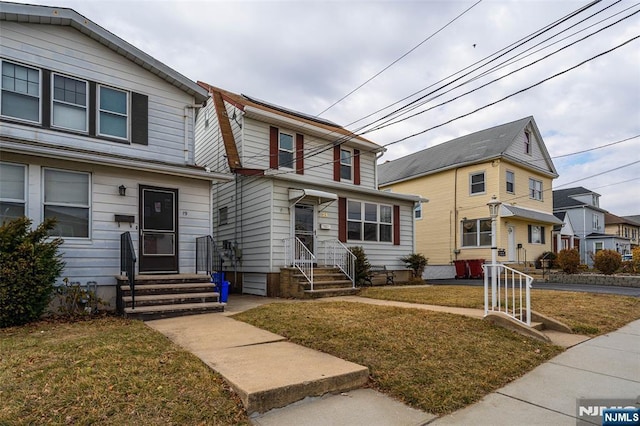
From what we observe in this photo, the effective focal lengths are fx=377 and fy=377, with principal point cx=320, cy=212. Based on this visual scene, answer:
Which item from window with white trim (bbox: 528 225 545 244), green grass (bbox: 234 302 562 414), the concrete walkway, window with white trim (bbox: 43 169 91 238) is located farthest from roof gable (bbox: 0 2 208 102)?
window with white trim (bbox: 528 225 545 244)

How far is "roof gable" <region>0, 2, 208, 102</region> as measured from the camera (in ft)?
25.8

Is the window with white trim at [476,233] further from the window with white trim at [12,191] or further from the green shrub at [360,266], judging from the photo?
the window with white trim at [12,191]

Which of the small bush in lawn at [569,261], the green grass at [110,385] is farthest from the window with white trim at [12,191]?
the small bush in lawn at [569,261]

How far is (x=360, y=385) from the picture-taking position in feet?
12.6

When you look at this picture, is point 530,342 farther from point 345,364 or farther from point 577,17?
point 577,17

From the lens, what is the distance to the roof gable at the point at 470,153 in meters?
19.4

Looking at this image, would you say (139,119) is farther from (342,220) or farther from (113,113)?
(342,220)

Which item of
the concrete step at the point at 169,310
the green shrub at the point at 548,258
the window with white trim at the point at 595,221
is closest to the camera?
the concrete step at the point at 169,310

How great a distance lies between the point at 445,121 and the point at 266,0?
4.95 meters

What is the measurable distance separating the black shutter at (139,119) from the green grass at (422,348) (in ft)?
17.6

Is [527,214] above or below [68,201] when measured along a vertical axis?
above

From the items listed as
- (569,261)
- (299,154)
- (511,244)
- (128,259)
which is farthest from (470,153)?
(128,259)

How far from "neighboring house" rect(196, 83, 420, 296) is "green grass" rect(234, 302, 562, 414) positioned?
15.7ft

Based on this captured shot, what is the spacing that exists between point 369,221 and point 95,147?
8.89m
